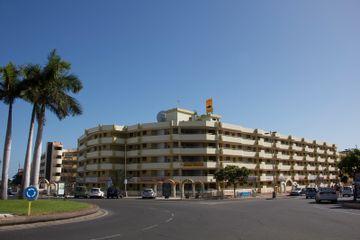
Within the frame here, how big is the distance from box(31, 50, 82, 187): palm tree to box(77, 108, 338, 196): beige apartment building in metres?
35.3

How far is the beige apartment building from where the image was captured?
227ft

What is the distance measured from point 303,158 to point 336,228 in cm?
9200

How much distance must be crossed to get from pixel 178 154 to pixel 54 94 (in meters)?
41.4

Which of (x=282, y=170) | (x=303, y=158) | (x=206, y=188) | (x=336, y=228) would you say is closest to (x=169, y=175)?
(x=206, y=188)

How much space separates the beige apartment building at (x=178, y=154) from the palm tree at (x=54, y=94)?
35348mm

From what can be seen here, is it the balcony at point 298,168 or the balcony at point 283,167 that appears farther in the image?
the balcony at point 298,168

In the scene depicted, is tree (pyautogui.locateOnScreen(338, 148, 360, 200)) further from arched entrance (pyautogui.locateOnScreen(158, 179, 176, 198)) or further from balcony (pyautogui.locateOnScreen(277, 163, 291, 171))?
balcony (pyautogui.locateOnScreen(277, 163, 291, 171))

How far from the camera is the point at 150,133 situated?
74500mm

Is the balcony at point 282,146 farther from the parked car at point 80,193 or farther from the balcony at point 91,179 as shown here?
the parked car at point 80,193

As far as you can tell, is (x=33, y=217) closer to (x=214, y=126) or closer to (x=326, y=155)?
(x=214, y=126)

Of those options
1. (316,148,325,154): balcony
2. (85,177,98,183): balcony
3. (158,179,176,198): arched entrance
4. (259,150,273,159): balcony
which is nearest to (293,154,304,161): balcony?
(316,148,325,154): balcony

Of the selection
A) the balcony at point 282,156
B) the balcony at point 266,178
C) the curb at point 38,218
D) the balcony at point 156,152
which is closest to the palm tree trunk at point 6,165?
the curb at point 38,218

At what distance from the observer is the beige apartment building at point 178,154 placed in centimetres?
6931

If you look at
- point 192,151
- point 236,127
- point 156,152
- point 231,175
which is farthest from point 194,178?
point 236,127
